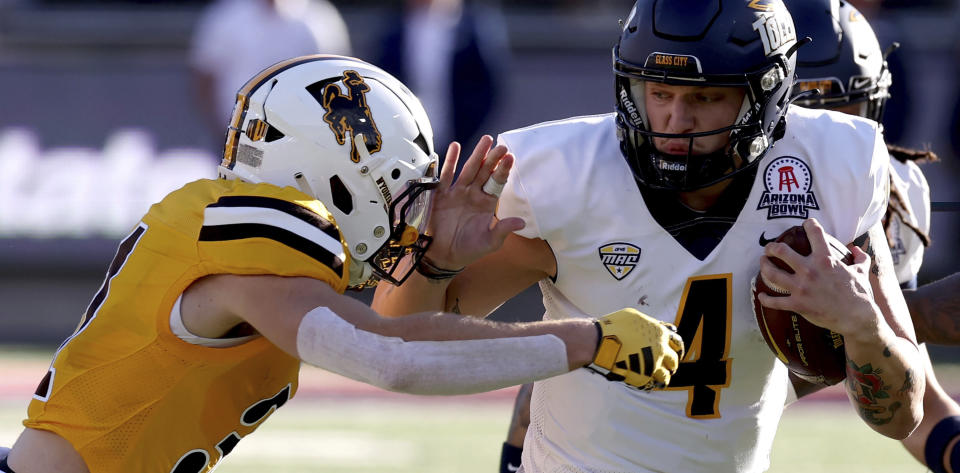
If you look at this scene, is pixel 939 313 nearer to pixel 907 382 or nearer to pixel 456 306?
pixel 907 382

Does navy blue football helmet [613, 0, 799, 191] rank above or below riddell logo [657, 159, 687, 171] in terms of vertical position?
above

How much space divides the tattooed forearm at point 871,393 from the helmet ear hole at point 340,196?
48.8 inches

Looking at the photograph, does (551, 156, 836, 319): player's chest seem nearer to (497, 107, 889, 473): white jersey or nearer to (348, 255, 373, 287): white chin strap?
(497, 107, 889, 473): white jersey

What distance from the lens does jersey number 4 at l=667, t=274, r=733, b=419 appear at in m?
3.21

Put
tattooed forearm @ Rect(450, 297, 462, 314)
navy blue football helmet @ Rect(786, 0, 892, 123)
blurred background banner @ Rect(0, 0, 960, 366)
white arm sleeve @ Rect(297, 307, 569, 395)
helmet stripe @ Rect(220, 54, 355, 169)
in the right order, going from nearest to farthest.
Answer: white arm sleeve @ Rect(297, 307, 569, 395), helmet stripe @ Rect(220, 54, 355, 169), tattooed forearm @ Rect(450, 297, 462, 314), navy blue football helmet @ Rect(786, 0, 892, 123), blurred background banner @ Rect(0, 0, 960, 366)

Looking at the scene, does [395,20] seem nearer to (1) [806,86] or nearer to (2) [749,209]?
(1) [806,86]

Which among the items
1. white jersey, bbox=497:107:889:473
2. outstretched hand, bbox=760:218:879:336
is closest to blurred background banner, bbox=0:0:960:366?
A: white jersey, bbox=497:107:889:473

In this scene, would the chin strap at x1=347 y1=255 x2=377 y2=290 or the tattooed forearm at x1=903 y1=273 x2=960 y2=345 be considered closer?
the chin strap at x1=347 y1=255 x2=377 y2=290

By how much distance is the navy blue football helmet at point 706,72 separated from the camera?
10.5 feet

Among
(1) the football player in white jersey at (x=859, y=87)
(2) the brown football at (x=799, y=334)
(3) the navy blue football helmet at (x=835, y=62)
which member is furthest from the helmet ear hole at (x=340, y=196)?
(3) the navy blue football helmet at (x=835, y=62)

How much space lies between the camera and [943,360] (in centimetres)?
825

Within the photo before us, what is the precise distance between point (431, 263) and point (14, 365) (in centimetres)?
526

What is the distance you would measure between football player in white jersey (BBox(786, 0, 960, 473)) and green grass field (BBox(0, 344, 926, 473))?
2315 millimetres

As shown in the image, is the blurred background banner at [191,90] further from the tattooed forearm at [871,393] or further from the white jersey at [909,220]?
the tattooed forearm at [871,393]
